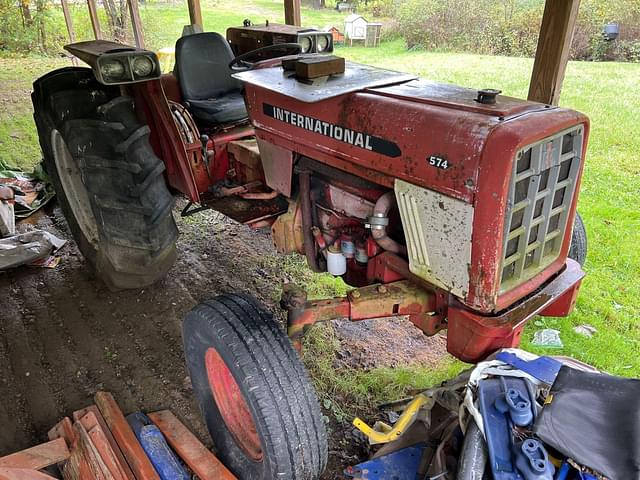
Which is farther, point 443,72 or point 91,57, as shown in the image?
point 443,72

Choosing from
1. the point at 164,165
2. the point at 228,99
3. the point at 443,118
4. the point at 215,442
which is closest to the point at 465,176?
the point at 443,118

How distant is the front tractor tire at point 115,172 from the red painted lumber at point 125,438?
0.77 metres

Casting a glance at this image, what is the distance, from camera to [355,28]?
12.2 meters

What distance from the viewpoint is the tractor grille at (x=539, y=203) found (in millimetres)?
1579

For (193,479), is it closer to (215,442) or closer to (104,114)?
(215,442)

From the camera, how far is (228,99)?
3408 millimetres

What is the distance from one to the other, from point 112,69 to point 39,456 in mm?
1712

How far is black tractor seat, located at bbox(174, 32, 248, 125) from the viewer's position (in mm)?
3213

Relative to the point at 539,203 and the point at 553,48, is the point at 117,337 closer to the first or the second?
the point at 539,203

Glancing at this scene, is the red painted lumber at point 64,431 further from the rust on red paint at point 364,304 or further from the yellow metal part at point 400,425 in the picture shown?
the yellow metal part at point 400,425

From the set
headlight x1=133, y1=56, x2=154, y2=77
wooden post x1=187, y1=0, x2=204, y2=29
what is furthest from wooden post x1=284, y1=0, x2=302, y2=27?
headlight x1=133, y1=56, x2=154, y2=77

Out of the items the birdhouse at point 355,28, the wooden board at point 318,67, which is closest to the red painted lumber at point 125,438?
the wooden board at point 318,67

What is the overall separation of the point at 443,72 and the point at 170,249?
6.33 meters

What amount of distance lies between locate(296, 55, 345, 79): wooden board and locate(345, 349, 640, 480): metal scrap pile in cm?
126
